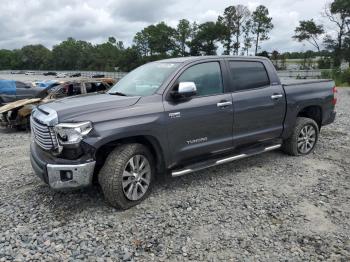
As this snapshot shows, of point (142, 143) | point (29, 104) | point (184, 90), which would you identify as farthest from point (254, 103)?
point (29, 104)

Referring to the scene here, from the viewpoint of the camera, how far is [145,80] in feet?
16.6

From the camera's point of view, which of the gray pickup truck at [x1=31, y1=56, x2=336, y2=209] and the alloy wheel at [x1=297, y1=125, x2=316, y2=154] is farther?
the alloy wheel at [x1=297, y1=125, x2=316, y2=154]

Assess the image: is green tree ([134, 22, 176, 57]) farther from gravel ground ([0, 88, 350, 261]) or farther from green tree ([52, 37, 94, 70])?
gravel ground ([0, 88, 350, 261])

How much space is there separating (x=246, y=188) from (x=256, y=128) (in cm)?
105

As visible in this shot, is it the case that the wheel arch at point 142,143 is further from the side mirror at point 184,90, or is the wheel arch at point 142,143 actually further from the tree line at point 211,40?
the tree line at point 211,40

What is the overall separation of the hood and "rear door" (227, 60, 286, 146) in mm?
1642

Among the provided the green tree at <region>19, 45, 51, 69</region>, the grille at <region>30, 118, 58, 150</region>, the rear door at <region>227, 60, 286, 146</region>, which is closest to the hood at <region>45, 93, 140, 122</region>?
the grille at <region>30, 118, 58, 150</region>

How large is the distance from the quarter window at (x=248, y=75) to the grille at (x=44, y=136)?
8.90 feet

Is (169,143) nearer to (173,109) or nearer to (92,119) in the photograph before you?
(173,109)

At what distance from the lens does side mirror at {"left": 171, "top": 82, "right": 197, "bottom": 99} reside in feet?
14.7

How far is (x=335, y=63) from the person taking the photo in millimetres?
45812

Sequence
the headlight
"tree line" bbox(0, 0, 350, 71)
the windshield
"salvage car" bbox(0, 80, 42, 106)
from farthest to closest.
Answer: "tree line" bbox(0, 0, 350, 71) → "salvage car" bbox(0, 80, 42, 106) → the windshield → the headlight

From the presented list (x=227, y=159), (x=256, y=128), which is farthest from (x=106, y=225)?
(x=256, y=128)

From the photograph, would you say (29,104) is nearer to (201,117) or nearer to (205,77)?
(205,77)
